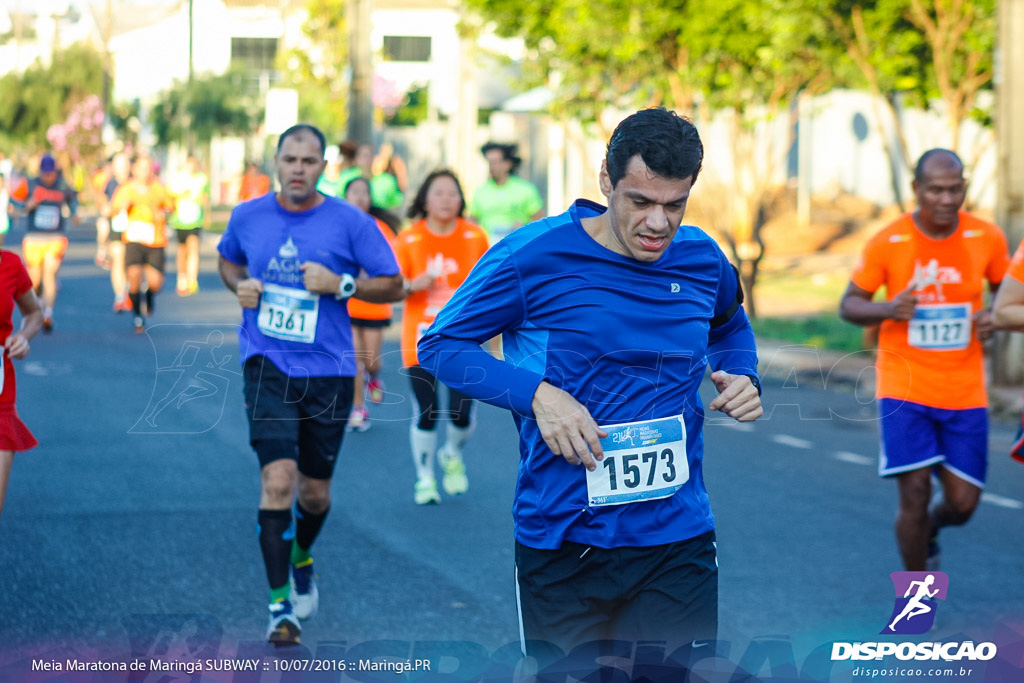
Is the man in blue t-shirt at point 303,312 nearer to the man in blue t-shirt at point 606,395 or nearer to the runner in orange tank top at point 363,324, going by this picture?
the man in blue t-shirt at point 606,395

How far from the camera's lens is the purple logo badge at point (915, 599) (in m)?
5.79

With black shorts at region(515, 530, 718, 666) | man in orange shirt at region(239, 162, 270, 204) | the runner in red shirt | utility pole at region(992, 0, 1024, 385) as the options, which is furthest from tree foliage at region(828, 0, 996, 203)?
man in orange shirt at region(239, 162, 270, 204)

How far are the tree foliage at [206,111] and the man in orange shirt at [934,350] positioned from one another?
4970cm

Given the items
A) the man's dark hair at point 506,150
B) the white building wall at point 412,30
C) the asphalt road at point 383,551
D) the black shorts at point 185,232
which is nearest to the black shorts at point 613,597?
the asphalt road at point 383,551

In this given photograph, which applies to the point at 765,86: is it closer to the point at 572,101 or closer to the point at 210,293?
the point at 572,101

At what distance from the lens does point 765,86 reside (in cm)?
1961

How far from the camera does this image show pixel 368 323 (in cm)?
1090

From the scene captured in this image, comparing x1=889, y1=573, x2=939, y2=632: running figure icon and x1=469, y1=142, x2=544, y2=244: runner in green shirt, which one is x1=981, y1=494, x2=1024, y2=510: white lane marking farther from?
x1=469, y1=142, x2=544, y2=244: runner in green shirt

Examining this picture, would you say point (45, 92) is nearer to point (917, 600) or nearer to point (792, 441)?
point (792, 441)

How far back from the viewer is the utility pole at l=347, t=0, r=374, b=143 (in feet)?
60.8

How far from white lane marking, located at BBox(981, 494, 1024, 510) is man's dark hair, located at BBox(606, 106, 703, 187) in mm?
5554

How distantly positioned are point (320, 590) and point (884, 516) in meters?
3.36

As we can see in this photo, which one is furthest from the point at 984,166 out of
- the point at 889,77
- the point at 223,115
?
the point at 223,115

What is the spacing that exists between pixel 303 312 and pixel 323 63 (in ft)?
175
